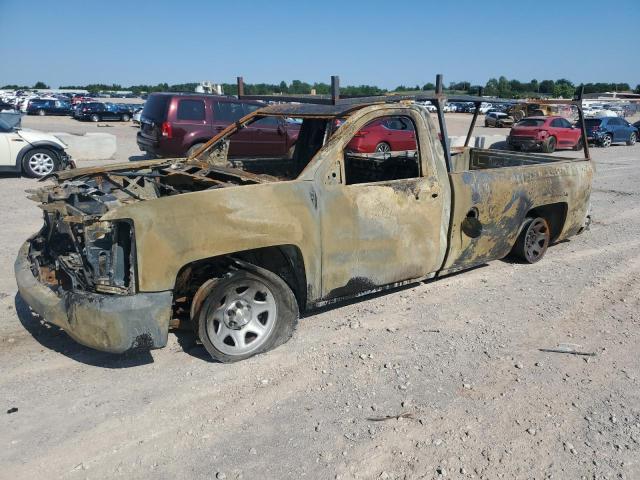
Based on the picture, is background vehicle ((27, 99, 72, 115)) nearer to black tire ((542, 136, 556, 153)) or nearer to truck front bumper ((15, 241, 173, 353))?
black tire ((542, 136, 556, 153))

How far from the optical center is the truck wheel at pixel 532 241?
5.71 metres

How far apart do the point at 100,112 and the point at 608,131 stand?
30.4 m

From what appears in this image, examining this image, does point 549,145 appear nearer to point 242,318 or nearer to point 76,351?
point 242,318

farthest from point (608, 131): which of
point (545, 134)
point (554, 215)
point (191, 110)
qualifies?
point (554, 215)

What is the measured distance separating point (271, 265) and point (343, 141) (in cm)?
109

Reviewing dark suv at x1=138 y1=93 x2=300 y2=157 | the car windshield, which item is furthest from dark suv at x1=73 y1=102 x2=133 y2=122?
the car windshield

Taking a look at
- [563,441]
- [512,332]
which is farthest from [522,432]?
[512,332]

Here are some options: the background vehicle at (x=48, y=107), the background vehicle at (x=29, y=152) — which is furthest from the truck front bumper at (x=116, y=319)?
the background vehicle at (x=48, y=107)

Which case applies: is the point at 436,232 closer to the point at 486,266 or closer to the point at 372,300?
the point at 372,300

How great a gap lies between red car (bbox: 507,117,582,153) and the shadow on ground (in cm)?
1849

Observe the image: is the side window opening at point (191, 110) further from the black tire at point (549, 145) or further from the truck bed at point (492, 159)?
the black tire at point (549, 145)

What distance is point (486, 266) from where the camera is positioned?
5.83 meters

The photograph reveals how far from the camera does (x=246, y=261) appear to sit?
3764 millimetres

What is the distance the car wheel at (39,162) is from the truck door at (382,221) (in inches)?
350
